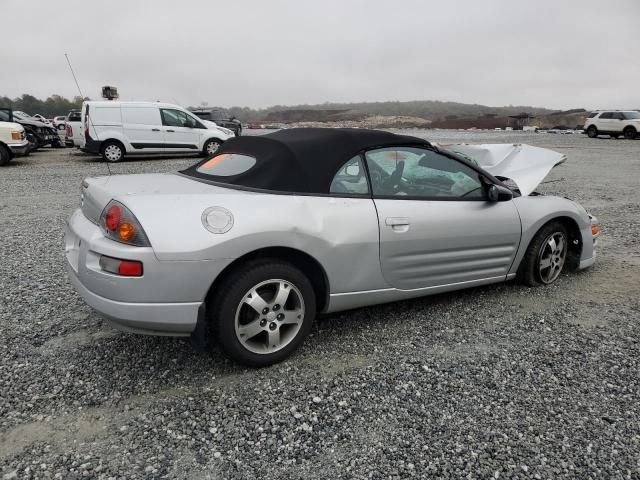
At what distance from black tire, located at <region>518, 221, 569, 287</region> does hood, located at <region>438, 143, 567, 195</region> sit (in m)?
0.37

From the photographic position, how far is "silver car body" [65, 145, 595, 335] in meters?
2.48

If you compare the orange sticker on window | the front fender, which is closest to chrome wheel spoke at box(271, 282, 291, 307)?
the orange sticker on window

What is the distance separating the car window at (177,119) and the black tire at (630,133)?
80.6 feet

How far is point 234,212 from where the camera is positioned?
2643mm

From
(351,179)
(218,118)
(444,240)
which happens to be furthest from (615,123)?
(351,179)

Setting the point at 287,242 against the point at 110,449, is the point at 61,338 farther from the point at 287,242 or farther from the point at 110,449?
the point at 287,242

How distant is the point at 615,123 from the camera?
2706cm

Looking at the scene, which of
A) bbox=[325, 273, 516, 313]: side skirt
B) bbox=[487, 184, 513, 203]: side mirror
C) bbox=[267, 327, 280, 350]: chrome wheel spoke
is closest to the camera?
bbox=[267, 327, 280, 350]: chrome wheel spoke

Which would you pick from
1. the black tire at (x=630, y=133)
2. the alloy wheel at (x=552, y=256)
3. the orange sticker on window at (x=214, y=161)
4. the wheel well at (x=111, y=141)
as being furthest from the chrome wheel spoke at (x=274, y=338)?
the black tire at (x=630, y=133)

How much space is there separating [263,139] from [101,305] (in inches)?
61.8

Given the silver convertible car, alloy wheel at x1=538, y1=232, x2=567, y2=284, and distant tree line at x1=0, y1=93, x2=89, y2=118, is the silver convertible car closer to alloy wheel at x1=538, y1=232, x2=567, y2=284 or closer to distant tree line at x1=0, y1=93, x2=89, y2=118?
alloy wheel at x1=538, y1=232, x2=567, y2=284

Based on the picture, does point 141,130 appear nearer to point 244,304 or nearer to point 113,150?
point 113,150

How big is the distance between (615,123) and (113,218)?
31253 mm

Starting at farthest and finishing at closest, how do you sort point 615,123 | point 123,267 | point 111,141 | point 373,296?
point 615,123 < point 111,141 < point 373,296 < point 123,267
